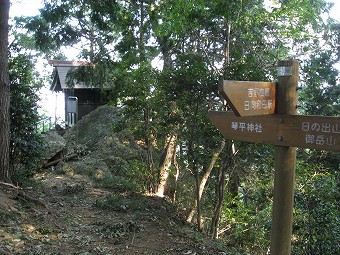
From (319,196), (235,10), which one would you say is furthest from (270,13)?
(319,196)

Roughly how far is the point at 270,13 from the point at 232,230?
620cm

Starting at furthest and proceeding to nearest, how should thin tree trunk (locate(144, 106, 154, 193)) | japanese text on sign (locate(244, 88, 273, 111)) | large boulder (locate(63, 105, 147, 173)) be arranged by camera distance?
large boulder (locate(63, 105, 147, 173)) < thin tree trunk (locate(144, 106, 154, 193)) < japanese text on sign (locate(244, 88, 273, 111))

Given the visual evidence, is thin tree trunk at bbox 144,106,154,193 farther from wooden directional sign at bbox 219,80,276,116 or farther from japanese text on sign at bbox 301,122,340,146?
japanese text on sign at bbox 301,122,340,146

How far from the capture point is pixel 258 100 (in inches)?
122

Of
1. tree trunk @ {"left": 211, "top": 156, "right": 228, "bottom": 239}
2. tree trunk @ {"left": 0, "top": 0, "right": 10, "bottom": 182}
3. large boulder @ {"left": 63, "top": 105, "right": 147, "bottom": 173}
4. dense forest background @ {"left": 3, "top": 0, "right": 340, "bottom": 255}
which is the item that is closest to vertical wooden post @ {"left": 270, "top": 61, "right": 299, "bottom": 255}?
dense forest background @ {"left": 3, "top": 0, "right": 340, "bottom": 255}

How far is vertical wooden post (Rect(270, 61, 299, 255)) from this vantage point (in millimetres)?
3277

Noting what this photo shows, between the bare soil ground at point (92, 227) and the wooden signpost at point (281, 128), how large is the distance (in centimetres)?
243

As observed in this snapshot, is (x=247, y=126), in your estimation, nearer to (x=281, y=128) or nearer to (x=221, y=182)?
(x=281, y=128)

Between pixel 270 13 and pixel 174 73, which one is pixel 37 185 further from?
pixel 270 13

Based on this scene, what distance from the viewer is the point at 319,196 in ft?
22.7

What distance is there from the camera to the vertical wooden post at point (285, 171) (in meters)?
3.28

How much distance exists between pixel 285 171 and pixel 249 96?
2.76ft

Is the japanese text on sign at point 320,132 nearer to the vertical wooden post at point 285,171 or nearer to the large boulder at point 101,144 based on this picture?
the vertical wooden post at point 285,171

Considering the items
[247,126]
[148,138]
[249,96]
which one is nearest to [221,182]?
[148,138]
